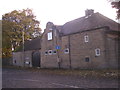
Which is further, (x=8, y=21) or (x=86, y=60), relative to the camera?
(x=8, y=21)

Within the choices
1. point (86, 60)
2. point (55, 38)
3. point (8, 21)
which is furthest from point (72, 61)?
point (8, 21)

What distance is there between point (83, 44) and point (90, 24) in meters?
3.09

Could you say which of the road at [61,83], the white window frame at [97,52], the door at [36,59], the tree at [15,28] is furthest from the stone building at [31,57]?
the road at [61,83]

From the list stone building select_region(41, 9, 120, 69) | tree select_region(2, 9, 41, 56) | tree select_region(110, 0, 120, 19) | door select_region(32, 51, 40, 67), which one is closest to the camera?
tree select_region(110, 0, 120, 19)

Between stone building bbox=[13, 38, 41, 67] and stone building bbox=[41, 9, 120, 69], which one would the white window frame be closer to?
stone building bbox=[41, 9, 120, 69]

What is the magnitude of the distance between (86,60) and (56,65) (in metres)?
7.38

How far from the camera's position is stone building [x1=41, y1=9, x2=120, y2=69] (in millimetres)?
25625

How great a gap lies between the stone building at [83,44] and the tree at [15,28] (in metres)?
11.7

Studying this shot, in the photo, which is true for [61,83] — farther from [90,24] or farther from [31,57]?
[31,57]

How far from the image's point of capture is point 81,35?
28.6 meters

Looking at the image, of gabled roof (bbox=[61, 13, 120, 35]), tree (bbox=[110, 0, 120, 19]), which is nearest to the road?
tree (bbox=[110, 0, 120, 19])

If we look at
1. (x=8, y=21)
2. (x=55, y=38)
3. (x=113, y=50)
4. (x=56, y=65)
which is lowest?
(x=56, y=65)

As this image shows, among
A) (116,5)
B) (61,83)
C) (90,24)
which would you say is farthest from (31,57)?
(61,83)

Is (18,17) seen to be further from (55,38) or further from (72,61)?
(72,61)
